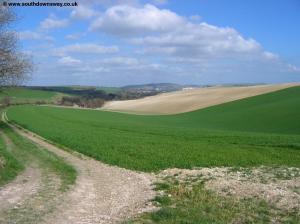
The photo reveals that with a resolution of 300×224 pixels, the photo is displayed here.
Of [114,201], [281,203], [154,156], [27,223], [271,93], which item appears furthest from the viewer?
[271,93]

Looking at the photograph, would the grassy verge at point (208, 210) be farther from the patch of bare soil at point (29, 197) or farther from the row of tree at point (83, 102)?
the row of tree at point (83, 102)

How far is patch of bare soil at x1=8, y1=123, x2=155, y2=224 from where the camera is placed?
12.1m

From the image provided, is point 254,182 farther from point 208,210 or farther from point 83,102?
point 83,102

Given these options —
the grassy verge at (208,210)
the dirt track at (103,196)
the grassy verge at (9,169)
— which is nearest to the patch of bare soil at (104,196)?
the dirt track at (103,196)

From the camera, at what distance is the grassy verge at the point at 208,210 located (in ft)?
37.9

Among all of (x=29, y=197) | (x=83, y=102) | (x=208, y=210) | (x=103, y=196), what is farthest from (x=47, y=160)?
(x=83, y=102)

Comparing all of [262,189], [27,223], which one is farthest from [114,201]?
[262,189]

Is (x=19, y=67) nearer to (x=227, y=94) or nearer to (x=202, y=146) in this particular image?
(x=202, y=146)

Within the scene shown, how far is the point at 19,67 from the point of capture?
40.1 meters

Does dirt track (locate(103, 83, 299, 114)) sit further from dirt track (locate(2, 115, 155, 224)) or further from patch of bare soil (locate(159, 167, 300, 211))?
dirt track (locate(2, 115, 155, 224))

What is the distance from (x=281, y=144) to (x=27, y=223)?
2270cm

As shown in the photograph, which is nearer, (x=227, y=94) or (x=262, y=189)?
(x=262, y=189)

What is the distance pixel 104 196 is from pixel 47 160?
8.61 meters

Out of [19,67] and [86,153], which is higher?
[19,67]
